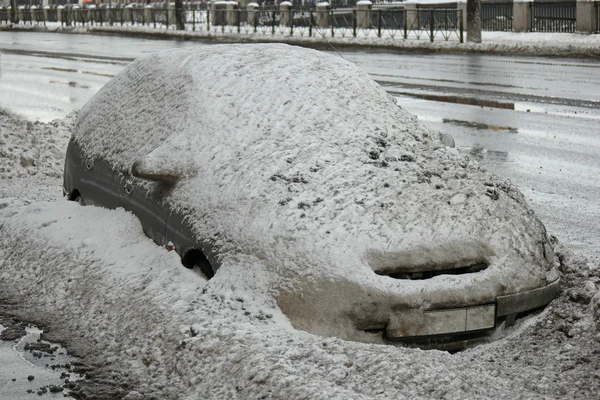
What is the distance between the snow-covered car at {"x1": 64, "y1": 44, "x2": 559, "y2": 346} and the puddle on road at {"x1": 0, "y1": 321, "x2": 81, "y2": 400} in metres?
0.85

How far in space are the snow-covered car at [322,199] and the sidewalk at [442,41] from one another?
16.0 metres

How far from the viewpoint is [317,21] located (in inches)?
1459

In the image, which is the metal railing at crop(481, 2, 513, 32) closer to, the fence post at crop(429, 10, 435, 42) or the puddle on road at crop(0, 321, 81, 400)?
the fence post at crop(429, 10, 435, 42)

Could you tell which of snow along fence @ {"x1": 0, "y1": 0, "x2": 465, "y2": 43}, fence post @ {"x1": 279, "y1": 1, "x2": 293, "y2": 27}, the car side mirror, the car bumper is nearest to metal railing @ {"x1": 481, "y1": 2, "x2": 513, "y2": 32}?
snow along fence @ {"x1": 0, "y1": 0, "x2": 465, "y2": 43}

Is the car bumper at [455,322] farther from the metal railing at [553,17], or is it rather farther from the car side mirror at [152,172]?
the metal railing at [553,17]

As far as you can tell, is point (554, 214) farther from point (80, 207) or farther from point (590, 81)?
point (590, 81)

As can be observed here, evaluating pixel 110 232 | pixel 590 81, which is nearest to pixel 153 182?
pixel 110 232

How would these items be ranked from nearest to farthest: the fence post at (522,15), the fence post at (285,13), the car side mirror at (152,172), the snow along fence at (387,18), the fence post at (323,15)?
the car side mirror at (152,172) → the snow along fence at (387,18) → the fence post at (522,15) → the fence post at (323,15) → the fence post at (285,13)

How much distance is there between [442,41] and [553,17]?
10.9 feet

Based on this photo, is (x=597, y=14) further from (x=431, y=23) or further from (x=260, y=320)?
(x=260, y=320)

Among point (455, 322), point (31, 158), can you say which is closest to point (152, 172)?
point (455, 322)

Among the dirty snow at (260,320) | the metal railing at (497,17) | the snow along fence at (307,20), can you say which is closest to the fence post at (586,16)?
the snow along fence at (307,20)

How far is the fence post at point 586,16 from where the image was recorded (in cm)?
2695

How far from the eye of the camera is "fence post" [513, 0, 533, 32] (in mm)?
29484
